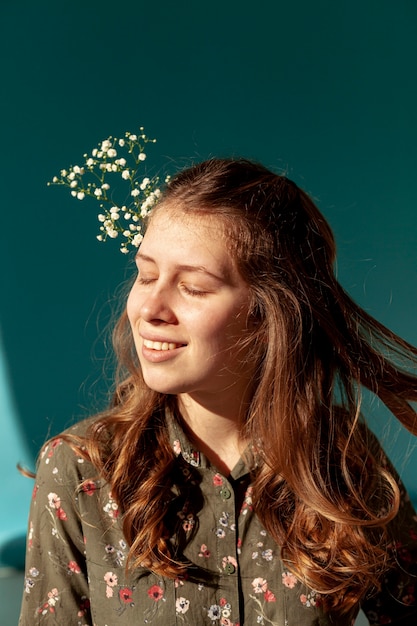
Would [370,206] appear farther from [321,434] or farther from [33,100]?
[321,434]

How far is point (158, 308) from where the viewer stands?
1.46 meters

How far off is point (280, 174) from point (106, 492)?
70 centimetres

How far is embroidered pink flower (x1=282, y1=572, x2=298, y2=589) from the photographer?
1.59m

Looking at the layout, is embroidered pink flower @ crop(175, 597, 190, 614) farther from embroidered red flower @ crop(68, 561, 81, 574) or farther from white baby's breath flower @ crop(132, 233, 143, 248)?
white baby's breath flower @ crop(132, 233, 143, 248)

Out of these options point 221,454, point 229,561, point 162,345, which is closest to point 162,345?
point 162,345

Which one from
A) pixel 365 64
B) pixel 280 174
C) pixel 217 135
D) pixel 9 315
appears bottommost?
pixel 9 315

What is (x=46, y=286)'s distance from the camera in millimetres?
2926

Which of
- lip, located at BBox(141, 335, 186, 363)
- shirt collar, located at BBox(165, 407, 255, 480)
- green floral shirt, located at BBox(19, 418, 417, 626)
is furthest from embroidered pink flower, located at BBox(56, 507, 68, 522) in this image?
lip, located at BBox(141, 335, 186, 363)

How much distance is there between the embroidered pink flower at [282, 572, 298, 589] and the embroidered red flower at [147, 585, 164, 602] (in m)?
0.22

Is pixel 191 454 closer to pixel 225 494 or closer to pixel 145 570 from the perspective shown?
pixel 225 494

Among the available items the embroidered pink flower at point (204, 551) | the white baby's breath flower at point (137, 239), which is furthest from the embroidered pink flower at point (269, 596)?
the white baby's breath flower at point (137, 239)

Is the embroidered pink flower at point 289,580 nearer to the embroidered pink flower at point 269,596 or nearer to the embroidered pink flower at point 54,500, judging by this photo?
the embroidered pink flower at point 269,596

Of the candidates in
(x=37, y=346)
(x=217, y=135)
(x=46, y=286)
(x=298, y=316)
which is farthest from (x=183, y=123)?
(x=298, y=316)

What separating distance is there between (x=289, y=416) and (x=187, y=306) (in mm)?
313
